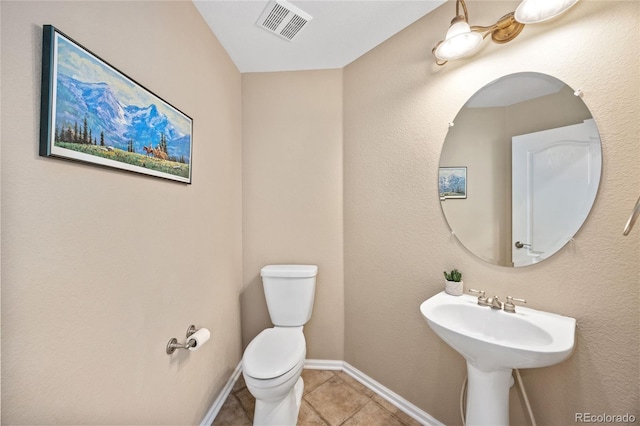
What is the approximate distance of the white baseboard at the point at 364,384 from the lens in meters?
1.40

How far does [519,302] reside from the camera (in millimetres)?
1089

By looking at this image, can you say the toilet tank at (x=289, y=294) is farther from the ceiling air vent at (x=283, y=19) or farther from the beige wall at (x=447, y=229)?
the ceiling air vent at (x=283, y=19)

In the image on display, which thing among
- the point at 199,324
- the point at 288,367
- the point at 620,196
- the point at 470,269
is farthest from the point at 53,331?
the point at 620,196

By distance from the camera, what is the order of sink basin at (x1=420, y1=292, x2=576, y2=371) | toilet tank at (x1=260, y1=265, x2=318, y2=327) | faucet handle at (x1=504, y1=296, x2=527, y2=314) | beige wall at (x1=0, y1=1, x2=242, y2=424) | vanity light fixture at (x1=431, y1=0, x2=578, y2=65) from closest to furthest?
beige wall at (x1=0, y1=1, x2=242, y2=424) < sink basin at (x1=420, y1=292, x2=576, y2=371) < vanity light fixture at (x1=431, y1=0, x2=578, y2=65) < faucet handle at (x1=504, y1=296, x2=527, y2=314) < toilet tank at (x1=260, y1=265, x2=318, y2=327)

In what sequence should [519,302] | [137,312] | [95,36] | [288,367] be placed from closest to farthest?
[95,36] → [137,312] → [519,302] → [288,367]

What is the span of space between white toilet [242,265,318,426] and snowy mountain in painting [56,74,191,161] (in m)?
1.14

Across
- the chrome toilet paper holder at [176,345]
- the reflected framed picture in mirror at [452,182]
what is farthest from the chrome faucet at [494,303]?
the chrome toilet paper holder at [176,345]

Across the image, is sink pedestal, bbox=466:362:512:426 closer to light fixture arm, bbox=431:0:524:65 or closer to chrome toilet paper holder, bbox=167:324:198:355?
chrome toilet paper holder, bbox=167:324:198:355

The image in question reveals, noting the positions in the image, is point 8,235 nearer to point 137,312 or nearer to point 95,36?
point 137,312

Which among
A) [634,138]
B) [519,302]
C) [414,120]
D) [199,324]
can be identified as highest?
[414,120]

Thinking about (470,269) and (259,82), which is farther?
(259,82)

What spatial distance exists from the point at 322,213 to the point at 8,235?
5.11 feet

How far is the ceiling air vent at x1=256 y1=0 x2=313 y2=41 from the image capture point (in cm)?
131

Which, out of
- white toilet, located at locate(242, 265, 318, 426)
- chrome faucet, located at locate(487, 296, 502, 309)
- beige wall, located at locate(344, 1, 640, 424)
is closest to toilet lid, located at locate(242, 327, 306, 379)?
white toilet, located at locate(242, 265, 318, 426)
